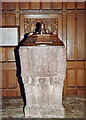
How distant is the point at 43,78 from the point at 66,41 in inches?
71.8

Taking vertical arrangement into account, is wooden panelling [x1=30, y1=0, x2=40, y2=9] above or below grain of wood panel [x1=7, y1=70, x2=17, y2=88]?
above

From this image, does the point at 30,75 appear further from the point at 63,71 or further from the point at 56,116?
the point at 56,116

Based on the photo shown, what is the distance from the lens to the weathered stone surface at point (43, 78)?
Result: 2.88 metres

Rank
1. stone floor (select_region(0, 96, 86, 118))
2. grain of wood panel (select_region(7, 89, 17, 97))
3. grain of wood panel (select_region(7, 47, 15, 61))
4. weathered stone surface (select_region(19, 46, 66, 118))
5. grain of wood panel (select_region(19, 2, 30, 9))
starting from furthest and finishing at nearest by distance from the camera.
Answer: grain of wood panel (select_region(7, 89, 17, 97))
grain of wood panel (select_region(7, 47, 15, 61))
grain of wood panel (select_region(19, 2, 30, 9))
stone floor (select_region(0, 96, 86, 118))
weathered stone surface (select_region(19, 46, 66, 118))

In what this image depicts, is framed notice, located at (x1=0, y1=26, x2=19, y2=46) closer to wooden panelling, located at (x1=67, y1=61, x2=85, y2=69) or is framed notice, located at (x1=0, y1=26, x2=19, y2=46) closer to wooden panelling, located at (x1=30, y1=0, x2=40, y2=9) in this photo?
wooden panelling, located at (x1=30, y1=0, x2=40, y2=9)

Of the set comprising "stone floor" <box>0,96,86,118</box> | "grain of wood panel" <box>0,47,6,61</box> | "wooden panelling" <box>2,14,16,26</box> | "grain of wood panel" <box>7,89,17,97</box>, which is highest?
"wooden panelling" <box>2,14,16,26</box>

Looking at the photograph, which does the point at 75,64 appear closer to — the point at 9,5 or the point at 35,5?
the point at 35,5

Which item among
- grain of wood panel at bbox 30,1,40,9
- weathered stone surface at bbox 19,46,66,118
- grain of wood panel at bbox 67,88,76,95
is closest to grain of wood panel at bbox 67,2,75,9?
grain of wood panel at bbox 30,1,40,9

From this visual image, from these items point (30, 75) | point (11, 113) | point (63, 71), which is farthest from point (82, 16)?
point (11, 113)

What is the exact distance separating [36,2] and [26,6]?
0.29 metres

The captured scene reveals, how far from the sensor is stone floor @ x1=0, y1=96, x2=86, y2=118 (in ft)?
10.8

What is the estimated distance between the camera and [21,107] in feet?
12.2

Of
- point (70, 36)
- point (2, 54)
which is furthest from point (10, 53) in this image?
point (70, 36)

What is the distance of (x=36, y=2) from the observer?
4.39m
